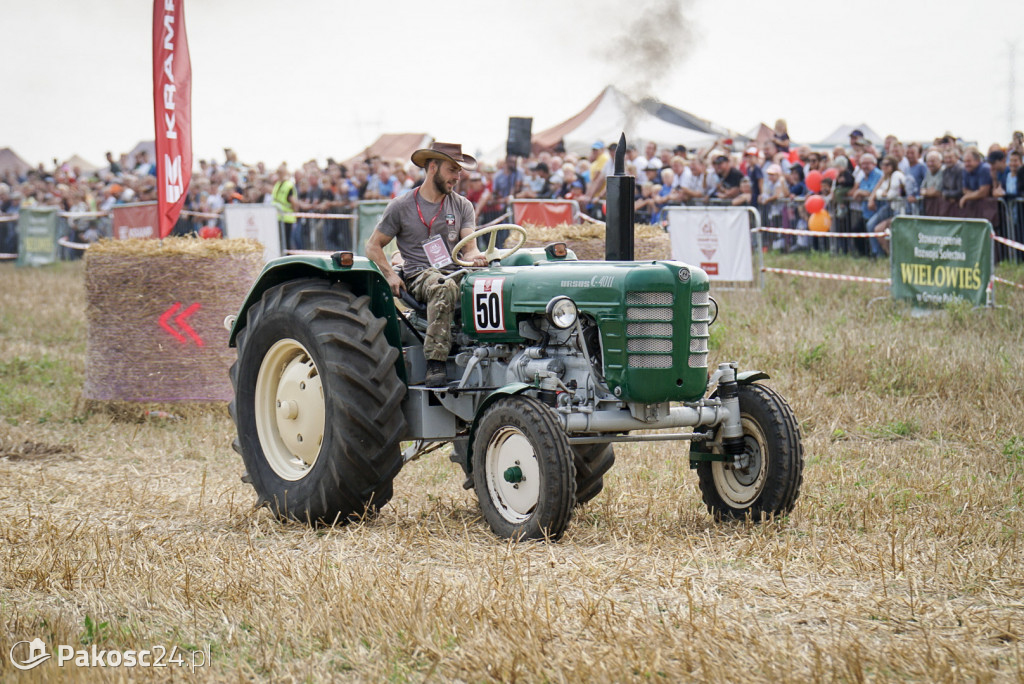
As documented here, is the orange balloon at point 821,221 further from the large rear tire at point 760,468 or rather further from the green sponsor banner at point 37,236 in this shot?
the green sponsor banner at point 37,236

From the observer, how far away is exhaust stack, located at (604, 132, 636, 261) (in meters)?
6.06

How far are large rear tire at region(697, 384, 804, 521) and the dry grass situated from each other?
149 mm

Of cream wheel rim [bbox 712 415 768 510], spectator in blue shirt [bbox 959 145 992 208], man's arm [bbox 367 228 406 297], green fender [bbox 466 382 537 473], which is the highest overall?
spectator in blue shirt [bbox 959 145 992 208]

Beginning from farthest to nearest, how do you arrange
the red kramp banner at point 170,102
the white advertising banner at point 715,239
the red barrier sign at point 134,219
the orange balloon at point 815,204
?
the red barrier sign at point 134,219
the orange balloon at point 815,204
the white advertising banner at point 715,239
the red kramp banner at point 170,102

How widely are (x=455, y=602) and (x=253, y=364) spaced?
285cm

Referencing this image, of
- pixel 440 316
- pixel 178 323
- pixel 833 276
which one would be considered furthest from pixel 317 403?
pixel 833 276

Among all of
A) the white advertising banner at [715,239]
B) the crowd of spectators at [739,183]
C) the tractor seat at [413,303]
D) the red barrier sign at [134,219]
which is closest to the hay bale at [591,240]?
the crowd of spectators at [739,183]

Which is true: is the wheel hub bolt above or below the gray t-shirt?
below

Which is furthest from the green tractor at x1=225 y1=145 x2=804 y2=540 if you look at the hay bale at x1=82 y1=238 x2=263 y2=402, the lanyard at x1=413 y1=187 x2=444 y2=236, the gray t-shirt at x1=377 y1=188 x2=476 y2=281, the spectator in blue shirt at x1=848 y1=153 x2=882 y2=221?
the spectator in blue shirt at x1=848 y1=153 x2=882 y2=221

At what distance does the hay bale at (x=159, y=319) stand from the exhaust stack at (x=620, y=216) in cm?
455

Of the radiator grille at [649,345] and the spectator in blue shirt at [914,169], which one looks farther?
the spectator in blue shirt at [914,169]

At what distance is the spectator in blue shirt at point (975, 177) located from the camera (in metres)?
13.5

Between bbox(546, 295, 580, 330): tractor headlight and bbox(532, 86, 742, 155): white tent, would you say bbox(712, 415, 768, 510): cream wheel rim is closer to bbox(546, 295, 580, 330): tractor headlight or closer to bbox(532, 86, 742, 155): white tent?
bbox(546, 295, 580, 330): tractor headlight

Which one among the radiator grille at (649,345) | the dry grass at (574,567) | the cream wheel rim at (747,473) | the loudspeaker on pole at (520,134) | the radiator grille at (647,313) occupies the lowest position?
the dry grass at (574,567)
